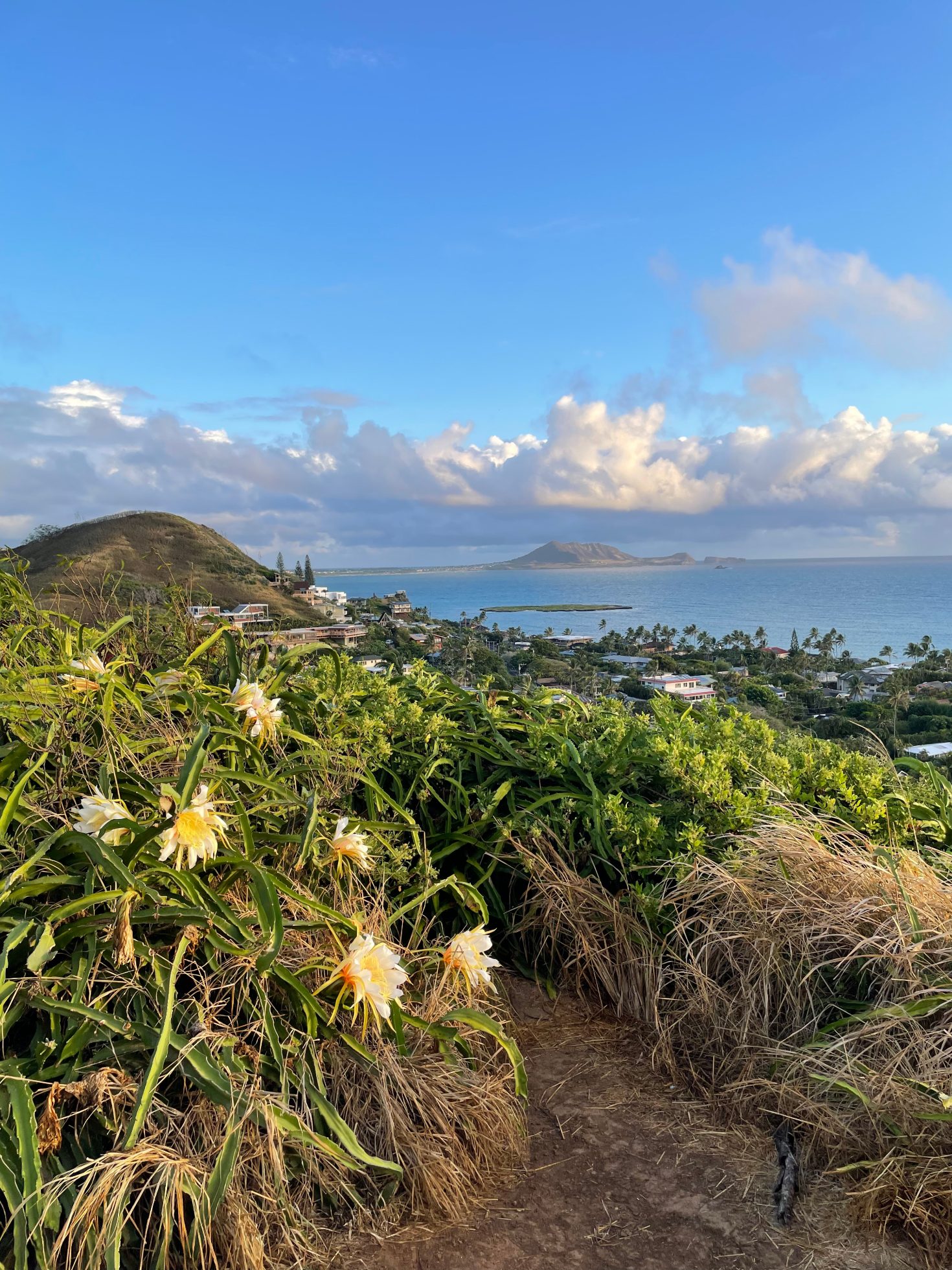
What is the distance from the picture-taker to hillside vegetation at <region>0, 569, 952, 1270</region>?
1496 mm

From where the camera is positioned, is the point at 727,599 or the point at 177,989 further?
the point at 727,599

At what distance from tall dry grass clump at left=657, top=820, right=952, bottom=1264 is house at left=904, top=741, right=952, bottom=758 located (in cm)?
106

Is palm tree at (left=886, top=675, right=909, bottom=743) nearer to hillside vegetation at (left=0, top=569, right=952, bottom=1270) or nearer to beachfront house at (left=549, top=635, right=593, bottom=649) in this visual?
hillside vegetation at (left=0, top=569, right=952, bottom=1270)

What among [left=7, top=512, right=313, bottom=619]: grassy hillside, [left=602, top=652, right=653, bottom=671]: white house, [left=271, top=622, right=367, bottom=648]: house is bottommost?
[left=602, top=652, right=653, bottom=671]: white house

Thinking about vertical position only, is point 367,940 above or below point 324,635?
below

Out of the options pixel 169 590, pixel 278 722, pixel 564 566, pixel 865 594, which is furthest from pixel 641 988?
pixel 564 566

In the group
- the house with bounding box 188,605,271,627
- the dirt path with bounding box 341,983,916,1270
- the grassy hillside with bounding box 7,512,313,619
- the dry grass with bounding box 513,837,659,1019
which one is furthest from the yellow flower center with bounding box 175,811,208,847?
the grassy hillside with bounding box 7,512,313,619

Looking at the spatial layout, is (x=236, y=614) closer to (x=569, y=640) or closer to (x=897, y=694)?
(x=897, y=694)

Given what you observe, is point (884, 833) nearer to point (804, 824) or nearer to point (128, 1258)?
point (804, 824)

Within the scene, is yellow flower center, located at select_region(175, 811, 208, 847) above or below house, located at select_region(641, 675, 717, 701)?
above

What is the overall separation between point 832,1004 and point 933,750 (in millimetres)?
2710

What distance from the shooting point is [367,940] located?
5.52 ft

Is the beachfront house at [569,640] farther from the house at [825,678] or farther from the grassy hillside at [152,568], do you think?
the grassy hillside at [152,568]

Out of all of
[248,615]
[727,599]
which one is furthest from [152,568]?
[727,599]
